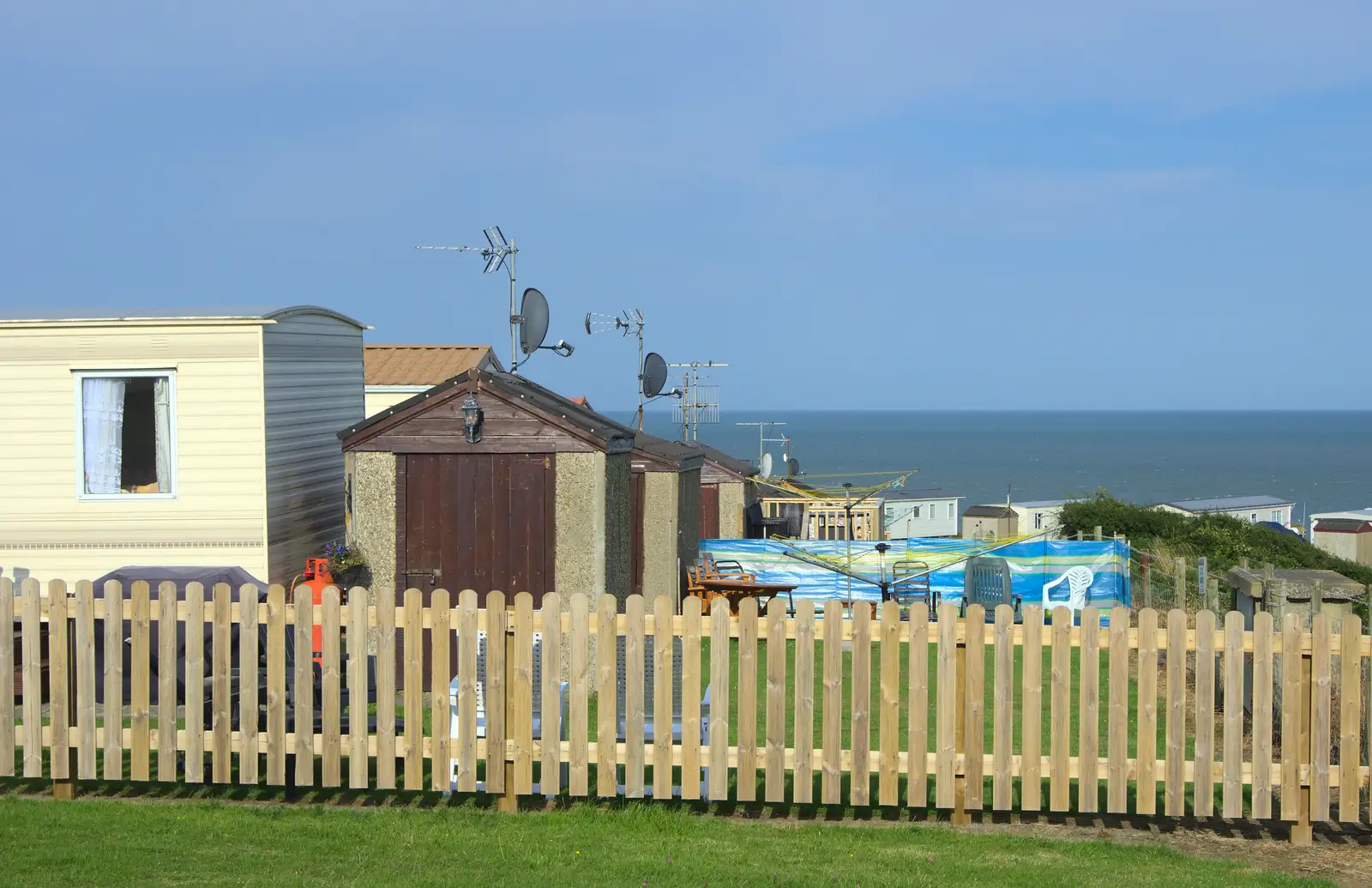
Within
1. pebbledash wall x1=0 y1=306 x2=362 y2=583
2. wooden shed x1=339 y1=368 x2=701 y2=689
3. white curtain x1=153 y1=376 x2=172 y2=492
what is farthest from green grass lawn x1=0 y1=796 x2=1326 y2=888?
white curtain x1=153 y1=376 x2=172 y2=492

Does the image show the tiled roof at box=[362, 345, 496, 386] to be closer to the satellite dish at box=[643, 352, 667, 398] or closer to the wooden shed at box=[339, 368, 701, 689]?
the satellite dish at box=[643, 352, 667, 398]

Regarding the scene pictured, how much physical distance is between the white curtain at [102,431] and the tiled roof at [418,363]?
342 inches

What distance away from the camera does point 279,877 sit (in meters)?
→ 6.44

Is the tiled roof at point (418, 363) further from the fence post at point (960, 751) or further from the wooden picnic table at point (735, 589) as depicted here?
the fence post at point (960, 751)

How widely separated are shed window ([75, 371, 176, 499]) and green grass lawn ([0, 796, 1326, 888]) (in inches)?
229

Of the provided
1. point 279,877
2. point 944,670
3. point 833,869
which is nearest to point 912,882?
point 833,869

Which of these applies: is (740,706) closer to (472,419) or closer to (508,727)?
(508,727)

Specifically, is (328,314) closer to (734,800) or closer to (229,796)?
(229,796)

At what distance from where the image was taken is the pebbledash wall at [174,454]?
43.0 ft

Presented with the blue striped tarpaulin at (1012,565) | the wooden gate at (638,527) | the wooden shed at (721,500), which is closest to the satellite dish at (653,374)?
the wooden shed at (721,500)

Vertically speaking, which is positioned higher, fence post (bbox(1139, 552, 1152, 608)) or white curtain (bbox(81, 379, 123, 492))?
white curtain (bbox(81, 379, 123, 492))

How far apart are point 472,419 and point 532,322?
2.37 m

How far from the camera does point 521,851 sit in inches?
275

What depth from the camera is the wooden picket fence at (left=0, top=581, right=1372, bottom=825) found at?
743cm
